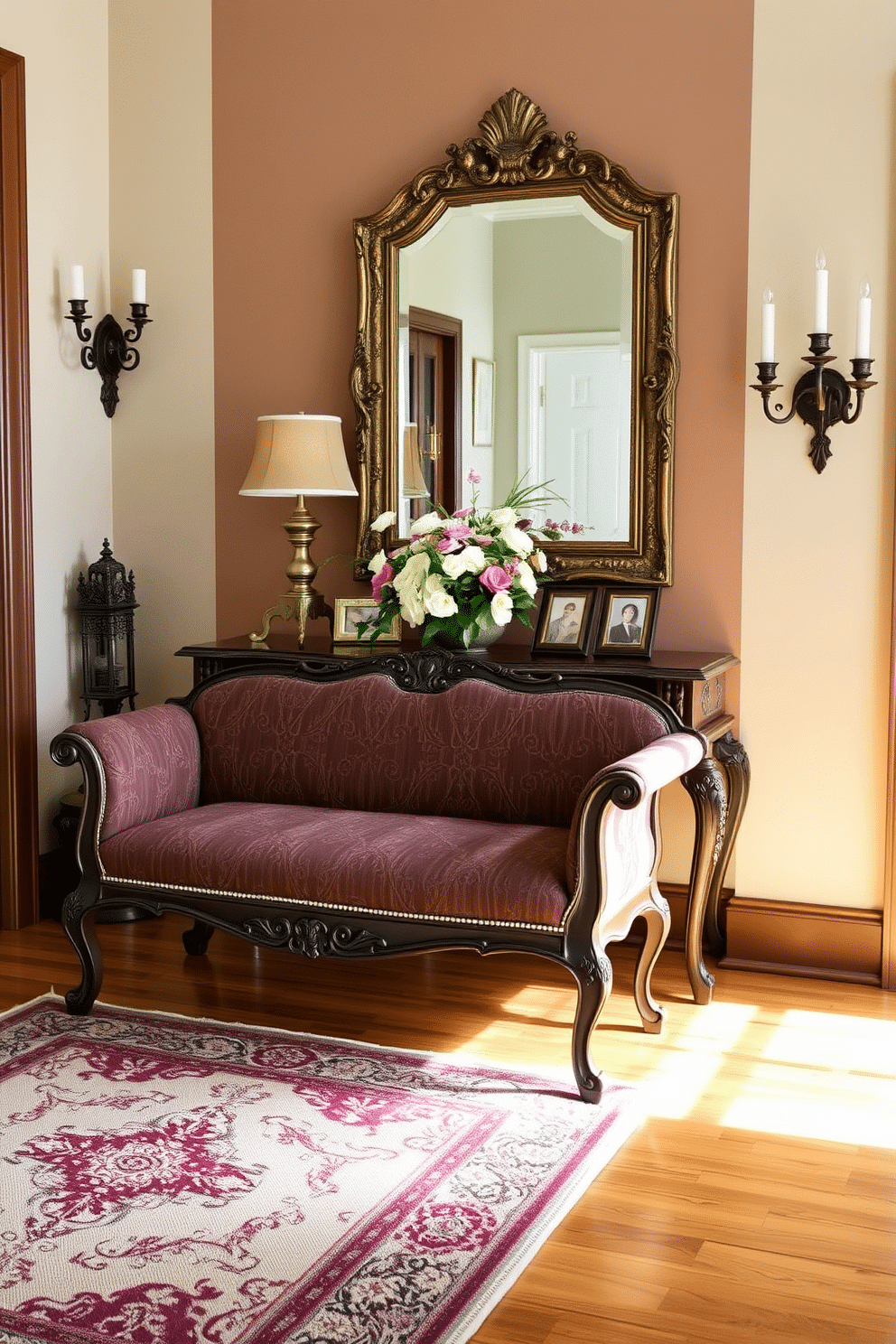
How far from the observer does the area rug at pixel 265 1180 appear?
82.0 inches

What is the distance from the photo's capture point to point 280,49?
13.9ft

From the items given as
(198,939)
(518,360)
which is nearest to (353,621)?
(518,360)

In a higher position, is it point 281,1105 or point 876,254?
point 876,254

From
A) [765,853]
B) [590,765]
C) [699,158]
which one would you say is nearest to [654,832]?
[590,765]

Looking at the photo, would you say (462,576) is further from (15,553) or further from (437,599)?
(15,553)

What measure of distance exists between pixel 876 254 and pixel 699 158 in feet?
1.84

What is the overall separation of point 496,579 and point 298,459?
2.46 feet

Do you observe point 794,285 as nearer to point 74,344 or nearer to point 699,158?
point 699,158

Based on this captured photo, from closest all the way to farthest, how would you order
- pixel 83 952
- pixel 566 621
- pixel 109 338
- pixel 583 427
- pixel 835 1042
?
pixel 835 1042 < pixel 83 952 < pixel 566 621 < pixel 583 427 < pixel 109 338

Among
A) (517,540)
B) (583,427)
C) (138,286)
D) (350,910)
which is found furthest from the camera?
(138,286)

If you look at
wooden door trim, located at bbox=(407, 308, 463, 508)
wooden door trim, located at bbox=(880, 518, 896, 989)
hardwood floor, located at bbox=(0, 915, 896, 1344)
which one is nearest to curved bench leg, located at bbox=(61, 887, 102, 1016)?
hardwood floor, located at bbox=(0, 915, 896, 1344)

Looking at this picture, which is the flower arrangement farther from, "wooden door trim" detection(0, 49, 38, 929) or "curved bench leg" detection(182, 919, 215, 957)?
"wooden door trim" detection(0, 49, 38, 929)

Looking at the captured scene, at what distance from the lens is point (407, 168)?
409 cm

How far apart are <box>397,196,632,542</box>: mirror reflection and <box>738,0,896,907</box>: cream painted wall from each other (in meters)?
0.40
